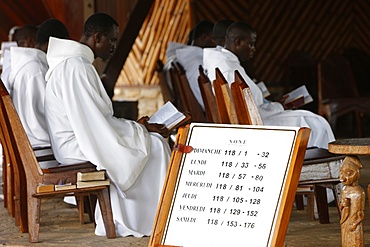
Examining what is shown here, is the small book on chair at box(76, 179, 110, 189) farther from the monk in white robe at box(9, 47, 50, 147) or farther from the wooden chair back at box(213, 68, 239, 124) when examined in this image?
the monk in white robe at box(9, 47, 50, 147)

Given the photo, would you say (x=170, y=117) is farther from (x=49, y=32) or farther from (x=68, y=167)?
(x=49, y=32)

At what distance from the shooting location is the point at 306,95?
15.8ft

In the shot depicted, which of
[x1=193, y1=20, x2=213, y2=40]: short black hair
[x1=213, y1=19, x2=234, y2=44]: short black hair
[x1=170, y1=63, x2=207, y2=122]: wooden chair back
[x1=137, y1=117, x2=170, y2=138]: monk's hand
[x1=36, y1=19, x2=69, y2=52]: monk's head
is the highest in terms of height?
[x1=36, y1=19, x2=69, y2=52]: monk's head

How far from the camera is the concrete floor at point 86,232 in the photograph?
3650 millimetres

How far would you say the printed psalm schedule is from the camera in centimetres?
282

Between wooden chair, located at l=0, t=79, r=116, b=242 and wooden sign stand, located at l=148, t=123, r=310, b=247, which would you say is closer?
wooden sign stand, located at l=148, t=123, r=310, b=247

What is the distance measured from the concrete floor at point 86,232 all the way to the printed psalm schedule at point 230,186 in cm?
72

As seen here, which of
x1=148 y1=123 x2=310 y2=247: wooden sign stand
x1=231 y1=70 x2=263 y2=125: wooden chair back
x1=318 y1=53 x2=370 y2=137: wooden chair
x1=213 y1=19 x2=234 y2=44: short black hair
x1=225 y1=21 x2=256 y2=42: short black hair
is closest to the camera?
x1=148 y1=123 x2=310 y2=247: wooden sign stand

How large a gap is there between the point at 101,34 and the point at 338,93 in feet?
14.4

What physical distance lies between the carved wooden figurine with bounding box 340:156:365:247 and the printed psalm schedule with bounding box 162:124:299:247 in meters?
0.28

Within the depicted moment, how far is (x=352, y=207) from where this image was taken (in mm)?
3002

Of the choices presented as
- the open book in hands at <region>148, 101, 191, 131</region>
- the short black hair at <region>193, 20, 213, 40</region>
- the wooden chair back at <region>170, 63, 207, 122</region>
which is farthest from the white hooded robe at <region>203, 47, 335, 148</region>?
the short black hair at <region>193, 20, 213, 40</region>

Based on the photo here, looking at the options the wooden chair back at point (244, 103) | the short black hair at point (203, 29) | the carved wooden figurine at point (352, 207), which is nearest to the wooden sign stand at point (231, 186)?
the carved wooden figurine at point (352, 207)

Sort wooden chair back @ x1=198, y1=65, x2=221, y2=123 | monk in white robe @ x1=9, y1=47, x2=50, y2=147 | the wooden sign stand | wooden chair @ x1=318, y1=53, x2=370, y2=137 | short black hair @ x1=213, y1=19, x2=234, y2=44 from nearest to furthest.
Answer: the wooden sign stand, wooden chair back @ x1=198, y1=65, x2=221, y2=123, monk in white robe @ x1=9, y1=47, x2=50, y2=147, short black hair @ x1=213, y1=19, x2=234, y2=44, wooden chair @ x1=318, y1=53, x2=370, y2=137
